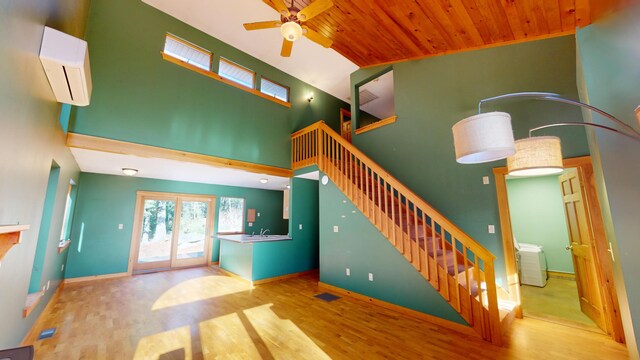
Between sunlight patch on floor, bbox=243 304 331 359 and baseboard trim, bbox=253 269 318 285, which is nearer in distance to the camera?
sunlight patch on floor, bbox=243 304 331 359

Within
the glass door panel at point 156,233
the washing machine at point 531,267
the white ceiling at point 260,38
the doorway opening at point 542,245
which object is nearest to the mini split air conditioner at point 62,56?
the white ceiling at point 260,38

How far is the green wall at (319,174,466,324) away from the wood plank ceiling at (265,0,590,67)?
2.80 meters

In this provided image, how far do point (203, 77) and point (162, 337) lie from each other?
4.58 m

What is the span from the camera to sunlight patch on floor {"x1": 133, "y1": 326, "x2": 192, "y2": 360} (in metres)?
2.48

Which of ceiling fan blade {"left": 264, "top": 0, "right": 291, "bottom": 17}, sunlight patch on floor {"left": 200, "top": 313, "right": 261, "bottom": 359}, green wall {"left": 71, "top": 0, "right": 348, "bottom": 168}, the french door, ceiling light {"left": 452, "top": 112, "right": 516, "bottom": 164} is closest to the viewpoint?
ceiling light {"left": 452, "top": 112, "right": 516, "bottom": 164}

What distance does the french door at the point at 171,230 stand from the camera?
20.0 ft

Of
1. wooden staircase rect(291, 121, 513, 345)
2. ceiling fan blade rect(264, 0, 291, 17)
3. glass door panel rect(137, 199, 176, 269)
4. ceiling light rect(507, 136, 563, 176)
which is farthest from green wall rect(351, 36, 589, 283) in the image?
glass door panel rect(137, 199, 176, 269)

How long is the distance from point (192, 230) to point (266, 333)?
4940mm

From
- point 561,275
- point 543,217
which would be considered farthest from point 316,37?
point 561,275

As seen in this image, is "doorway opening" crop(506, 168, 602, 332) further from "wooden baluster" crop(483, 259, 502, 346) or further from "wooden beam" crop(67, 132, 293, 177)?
"wooden beam" crop(67, 132, 293, 177)

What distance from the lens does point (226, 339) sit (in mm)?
2781

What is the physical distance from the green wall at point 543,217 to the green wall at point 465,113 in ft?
11.0

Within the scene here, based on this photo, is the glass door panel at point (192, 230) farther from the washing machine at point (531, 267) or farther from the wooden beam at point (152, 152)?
the washing machine at point (531, 267)

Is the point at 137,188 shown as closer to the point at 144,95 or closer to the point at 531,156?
the point at 144,95
